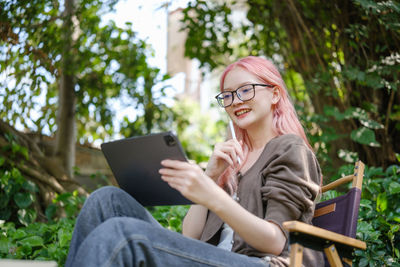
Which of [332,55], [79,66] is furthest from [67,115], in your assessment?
[332,55]

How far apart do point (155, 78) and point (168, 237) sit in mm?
3480

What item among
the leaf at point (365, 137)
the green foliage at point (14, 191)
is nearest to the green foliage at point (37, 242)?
the green foliage at point (14, 191)

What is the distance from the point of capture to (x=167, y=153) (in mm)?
1463

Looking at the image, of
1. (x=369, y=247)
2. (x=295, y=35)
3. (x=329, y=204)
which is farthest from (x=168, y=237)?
(x=295, y=35)

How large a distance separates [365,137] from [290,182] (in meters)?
2.14

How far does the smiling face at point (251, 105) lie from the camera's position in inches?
74.0

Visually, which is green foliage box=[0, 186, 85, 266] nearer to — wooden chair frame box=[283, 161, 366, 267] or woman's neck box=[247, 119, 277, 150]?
woman's neck box=[247, 119, 277, 150]

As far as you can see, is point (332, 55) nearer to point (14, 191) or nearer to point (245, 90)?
point (245, 90)

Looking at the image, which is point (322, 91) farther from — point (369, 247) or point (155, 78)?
point (369, 247)

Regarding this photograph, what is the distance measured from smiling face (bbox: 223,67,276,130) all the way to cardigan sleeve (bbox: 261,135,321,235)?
0.20 meters

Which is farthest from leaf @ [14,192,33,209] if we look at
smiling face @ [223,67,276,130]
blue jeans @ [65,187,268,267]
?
smiling face @ [223,67,276,130]

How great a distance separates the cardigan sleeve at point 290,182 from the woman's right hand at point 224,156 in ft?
0.40

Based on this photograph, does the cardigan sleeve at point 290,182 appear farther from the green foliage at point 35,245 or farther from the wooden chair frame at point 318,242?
the green foliage at point 35,245

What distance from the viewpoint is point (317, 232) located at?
1.41 m
